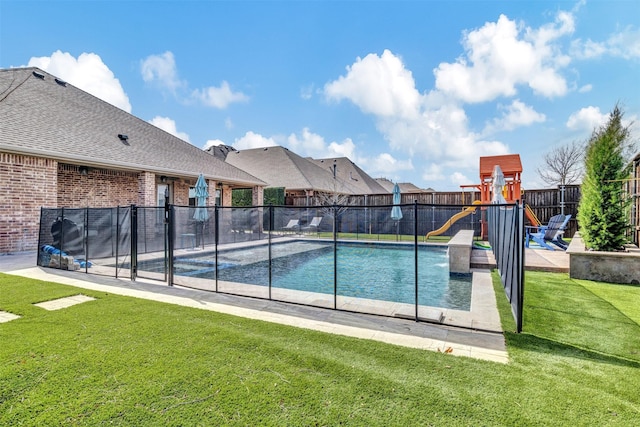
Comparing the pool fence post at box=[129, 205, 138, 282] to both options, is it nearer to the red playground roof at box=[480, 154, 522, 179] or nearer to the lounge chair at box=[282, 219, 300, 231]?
the lounge chair at box=[282, 219, 300, 231]

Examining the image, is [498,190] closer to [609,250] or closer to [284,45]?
[609,250]

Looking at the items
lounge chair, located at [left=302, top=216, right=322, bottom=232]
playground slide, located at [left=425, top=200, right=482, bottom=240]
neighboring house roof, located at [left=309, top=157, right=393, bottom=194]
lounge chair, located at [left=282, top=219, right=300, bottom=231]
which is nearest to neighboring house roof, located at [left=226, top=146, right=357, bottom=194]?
neighboring house roof, located at [left=309, top=157, right=393, bottom=194]

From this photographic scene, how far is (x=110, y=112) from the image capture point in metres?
14.1

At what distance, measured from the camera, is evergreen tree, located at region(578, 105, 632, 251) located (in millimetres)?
7012

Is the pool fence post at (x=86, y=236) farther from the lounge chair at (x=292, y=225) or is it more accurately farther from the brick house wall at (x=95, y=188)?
the lounge chair at (x=292, y=225)

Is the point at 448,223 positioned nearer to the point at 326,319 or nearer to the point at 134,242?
the point at 326,319

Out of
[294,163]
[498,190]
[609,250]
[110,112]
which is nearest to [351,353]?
[609,250]

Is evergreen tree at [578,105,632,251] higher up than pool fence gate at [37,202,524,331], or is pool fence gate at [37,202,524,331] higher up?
evergreen tree at [578,105,632,251]

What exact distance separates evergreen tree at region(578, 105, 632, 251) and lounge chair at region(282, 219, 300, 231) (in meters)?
9.67

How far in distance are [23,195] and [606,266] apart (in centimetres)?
1449

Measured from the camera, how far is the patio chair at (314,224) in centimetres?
1412

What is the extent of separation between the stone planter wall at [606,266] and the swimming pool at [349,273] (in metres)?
2.09

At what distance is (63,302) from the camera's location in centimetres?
496

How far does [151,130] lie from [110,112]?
1756mm
